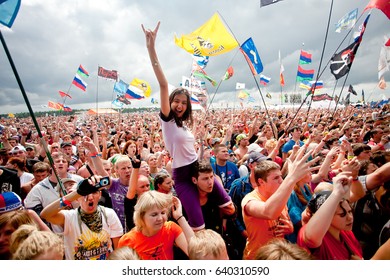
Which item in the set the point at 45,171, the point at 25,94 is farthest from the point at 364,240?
the point at 45,171

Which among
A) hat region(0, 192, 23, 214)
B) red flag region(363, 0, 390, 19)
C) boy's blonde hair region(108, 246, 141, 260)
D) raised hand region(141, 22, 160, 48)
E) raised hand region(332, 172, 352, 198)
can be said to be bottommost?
boy's blonde hair region(108, 246, 141, 260)

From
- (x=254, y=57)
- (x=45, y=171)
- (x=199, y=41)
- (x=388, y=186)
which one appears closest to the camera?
(x=388, y=186)

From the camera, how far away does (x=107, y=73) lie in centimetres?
1526

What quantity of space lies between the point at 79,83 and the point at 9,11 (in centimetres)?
1321

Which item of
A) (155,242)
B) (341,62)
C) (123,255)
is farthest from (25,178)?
(341,62)

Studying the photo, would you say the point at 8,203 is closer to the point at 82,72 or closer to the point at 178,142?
the point at 178,142

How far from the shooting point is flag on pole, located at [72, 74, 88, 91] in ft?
48.5

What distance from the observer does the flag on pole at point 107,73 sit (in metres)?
15.1

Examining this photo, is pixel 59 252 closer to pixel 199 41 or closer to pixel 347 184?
pixel 347 184

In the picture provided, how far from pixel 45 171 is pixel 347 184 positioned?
4606mm

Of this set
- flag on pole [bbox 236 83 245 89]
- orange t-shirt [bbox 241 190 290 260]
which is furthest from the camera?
flag on pole [bbox 236 83 245 89]

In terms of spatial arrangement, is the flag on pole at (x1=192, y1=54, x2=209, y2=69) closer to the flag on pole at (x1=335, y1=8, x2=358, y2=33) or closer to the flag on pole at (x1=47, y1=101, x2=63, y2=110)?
the flag on pole at (x1=335, y1=8, x2=358, y2=33)

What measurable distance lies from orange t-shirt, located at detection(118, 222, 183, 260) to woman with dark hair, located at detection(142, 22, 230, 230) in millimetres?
380

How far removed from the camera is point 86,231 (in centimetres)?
260
